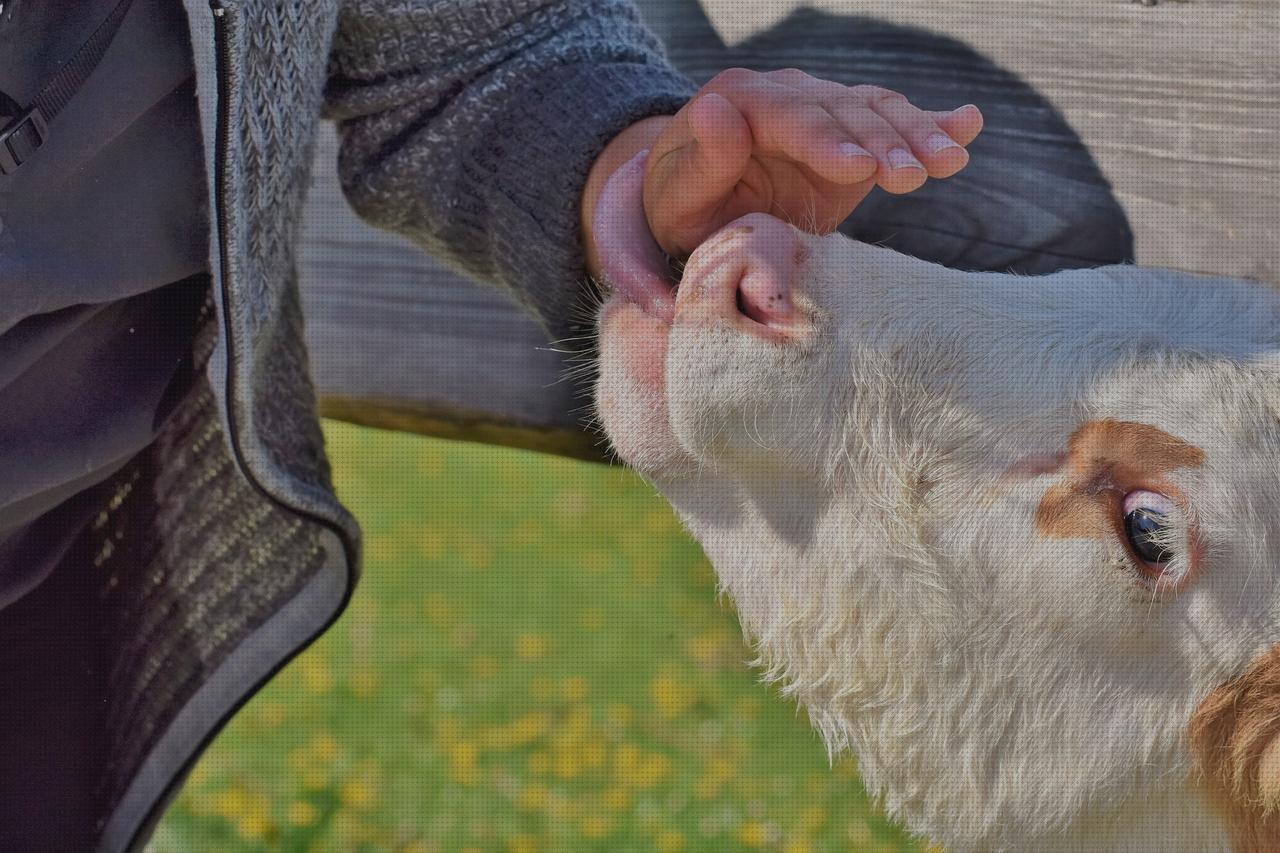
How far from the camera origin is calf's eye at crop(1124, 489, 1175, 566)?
1044mm

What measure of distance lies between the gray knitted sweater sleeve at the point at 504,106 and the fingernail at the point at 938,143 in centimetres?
39

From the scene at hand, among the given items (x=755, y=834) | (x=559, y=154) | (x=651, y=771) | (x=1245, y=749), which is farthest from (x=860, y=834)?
(x=559, y=154)

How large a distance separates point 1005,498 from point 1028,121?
0.53 metres

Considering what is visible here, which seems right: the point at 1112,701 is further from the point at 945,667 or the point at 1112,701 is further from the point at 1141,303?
the point at 1141,303

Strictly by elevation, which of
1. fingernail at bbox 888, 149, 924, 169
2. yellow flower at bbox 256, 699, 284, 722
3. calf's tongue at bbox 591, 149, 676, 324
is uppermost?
fingernail at bbox 888, 149, 924, 169

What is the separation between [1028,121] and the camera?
145 centimetres

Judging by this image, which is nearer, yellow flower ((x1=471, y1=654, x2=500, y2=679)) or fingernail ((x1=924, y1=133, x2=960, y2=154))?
fingernail ((x1=924, y1=133, x2=960, y2=154))

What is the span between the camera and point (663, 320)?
1.19 metres

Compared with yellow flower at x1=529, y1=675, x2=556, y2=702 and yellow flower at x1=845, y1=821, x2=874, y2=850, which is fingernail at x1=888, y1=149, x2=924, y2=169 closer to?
yellow flower at x1=845, y1=821, x2=874, y2=850

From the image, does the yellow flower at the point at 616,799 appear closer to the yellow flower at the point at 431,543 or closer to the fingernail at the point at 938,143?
the yellow flower at the point at 431,543

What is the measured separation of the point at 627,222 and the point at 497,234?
251 millimetres

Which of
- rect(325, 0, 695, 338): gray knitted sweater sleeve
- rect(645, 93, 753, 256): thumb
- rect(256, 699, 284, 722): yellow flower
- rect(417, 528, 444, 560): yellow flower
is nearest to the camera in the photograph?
rect(645, 93, 753, 256): thumb

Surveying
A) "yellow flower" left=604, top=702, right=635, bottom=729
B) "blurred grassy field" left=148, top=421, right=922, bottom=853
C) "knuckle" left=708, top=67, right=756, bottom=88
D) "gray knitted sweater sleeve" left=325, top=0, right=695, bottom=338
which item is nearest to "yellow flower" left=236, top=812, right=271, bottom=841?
"blurred grassy field" left=148, top=421, right=922, bottom=853

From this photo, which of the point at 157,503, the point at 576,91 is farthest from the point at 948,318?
the point at 157,503
